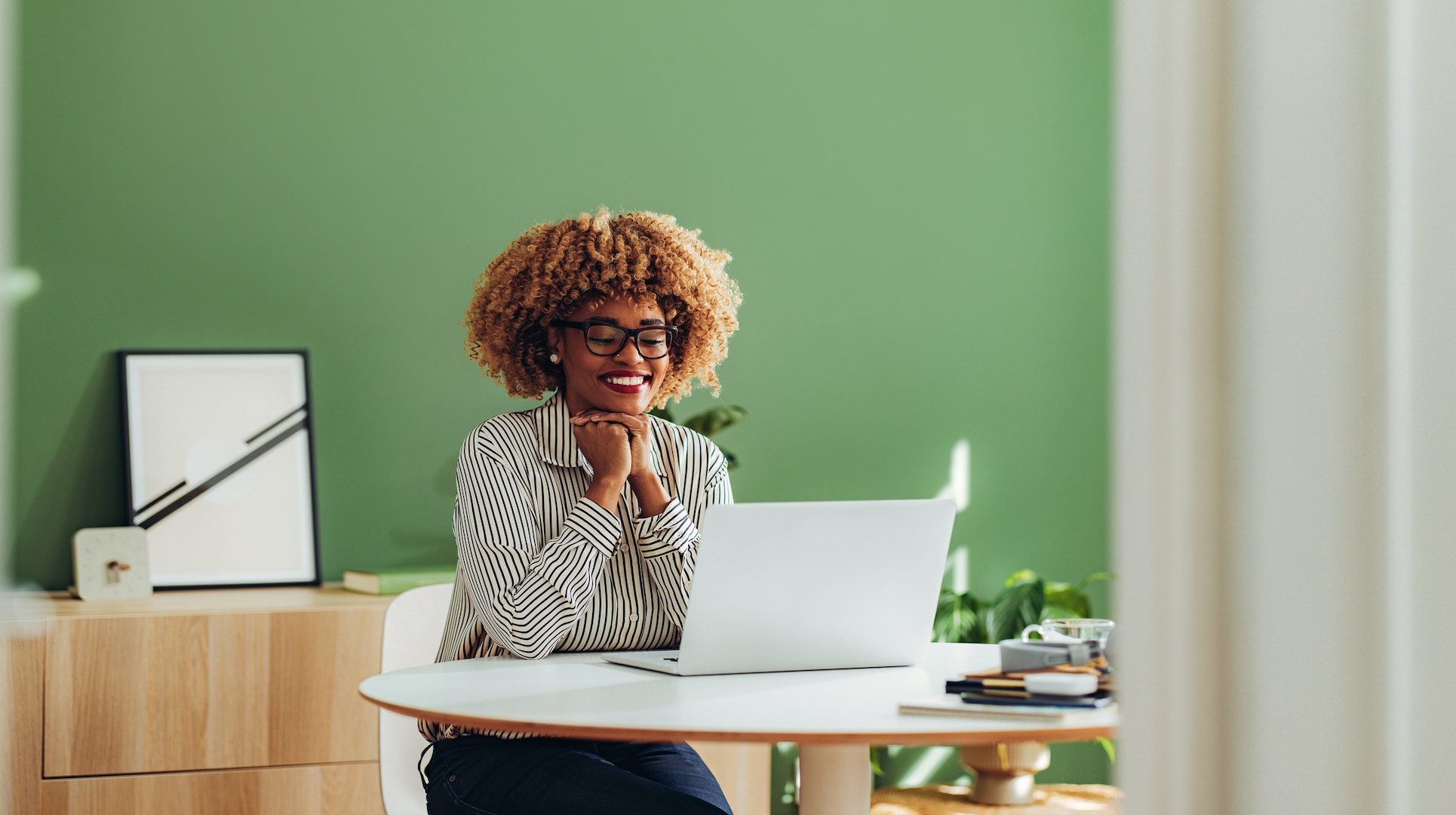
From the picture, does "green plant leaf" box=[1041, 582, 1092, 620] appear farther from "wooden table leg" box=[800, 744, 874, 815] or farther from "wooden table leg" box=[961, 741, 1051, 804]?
"wooden table leg" box=[800, 744, 874, 815]

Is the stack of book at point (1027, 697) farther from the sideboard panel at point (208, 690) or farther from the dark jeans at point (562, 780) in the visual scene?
the sideboard panel at point (208, 690)

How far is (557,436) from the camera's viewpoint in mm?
1999

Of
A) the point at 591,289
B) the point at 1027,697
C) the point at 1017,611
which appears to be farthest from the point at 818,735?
the point at 1017,611

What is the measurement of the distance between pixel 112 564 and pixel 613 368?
129 cm

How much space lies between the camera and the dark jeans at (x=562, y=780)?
1.56m

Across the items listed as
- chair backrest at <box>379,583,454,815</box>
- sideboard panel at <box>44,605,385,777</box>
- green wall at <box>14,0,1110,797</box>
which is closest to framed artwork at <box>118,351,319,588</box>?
green wall at <box>14,0,1110,797</box>

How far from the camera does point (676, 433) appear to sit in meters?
2.09

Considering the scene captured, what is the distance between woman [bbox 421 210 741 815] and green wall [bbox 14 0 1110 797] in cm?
85

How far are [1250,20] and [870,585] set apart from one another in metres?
1.05

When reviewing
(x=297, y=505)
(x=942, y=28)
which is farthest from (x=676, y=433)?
(x=942, y=28)

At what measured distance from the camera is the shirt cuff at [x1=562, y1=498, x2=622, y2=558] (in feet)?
6.02

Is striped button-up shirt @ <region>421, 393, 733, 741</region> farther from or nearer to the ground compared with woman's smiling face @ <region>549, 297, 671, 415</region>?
nearer to the ground

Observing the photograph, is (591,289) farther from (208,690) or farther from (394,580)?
(208,690)

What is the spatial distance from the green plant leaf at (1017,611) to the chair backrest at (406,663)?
130 centimetres
